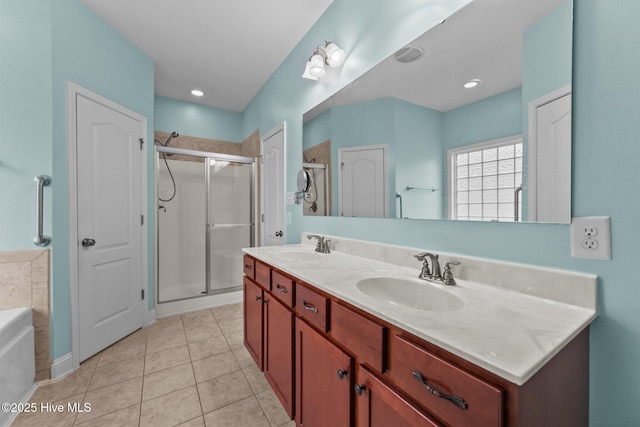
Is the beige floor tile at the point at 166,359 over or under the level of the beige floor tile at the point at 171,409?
under

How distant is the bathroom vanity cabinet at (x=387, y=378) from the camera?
512 millimetres

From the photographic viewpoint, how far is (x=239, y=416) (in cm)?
137

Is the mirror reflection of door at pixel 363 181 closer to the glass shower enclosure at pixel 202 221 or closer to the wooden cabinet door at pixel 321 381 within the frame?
the wooden cabinet door at pixel 321 381

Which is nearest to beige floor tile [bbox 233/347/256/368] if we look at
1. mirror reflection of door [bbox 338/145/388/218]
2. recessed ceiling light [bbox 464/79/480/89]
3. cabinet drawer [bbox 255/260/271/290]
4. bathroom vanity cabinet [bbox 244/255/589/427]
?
bathroom vanity cabinet [bbox 244/255/589/427]

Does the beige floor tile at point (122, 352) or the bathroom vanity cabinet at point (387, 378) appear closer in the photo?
the bathroom vanity cabinet at point (387, 378)

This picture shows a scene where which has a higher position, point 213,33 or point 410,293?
point 213,33

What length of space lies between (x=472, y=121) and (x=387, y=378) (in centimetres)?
99

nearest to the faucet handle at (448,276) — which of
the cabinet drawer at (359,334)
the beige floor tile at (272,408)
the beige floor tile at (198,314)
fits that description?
the cabinet drawer at (359,334)

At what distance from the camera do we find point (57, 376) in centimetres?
166

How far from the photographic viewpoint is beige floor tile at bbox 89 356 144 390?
1631 mm

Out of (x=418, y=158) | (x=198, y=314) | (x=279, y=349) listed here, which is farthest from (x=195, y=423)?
(x=418, y=158)

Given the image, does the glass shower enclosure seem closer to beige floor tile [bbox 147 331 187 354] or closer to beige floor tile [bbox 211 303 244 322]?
beige floor tile [bbox 211 303 244 322]

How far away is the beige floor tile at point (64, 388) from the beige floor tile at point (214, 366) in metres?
0.65

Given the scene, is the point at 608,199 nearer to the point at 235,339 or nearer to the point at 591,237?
the point at 591,237
